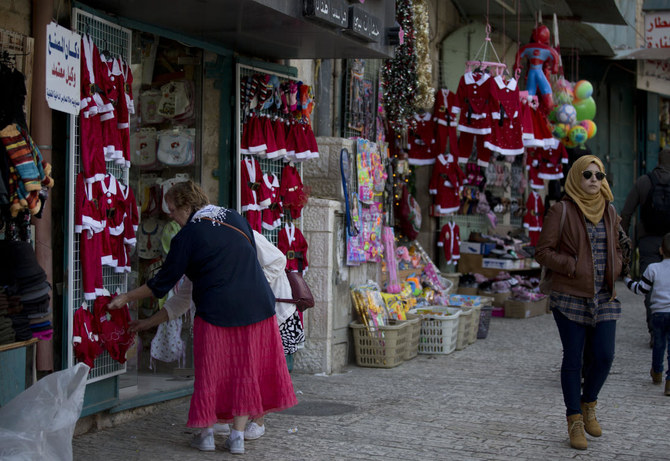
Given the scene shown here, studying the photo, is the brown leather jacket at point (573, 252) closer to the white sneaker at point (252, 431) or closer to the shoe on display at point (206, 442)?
the white sneaker at point (252, 431)

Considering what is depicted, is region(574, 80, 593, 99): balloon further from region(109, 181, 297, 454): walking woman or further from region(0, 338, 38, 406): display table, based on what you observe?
region(0, 338, 38, 406): display table

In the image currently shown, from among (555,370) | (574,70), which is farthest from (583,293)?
(574,70)

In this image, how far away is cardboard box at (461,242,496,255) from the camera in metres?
13.6

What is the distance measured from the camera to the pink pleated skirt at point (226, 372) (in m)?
5.68

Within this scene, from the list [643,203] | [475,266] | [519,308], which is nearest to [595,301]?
[643,203]

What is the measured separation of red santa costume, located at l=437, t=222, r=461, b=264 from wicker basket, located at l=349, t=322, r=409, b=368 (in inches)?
154

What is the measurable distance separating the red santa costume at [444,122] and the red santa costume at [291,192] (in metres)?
3.96

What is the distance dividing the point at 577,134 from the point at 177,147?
747 cm

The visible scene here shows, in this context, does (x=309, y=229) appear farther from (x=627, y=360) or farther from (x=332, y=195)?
(x=627, y=360)

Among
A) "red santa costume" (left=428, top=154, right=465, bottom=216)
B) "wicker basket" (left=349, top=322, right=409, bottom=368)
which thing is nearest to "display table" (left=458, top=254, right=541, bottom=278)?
"red santa costume" (left=428, top=154, right=465, bottom=216)

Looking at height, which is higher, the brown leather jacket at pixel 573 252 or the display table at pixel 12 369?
the brown leather jacket at pixel 573 252

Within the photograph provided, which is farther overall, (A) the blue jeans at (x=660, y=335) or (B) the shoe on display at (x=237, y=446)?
(A) the blue jeans at (x=660, y=335)

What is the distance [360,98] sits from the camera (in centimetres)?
1014

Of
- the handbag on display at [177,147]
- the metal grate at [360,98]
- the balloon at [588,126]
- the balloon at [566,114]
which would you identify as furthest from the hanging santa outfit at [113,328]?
the balloon at [588,126]
